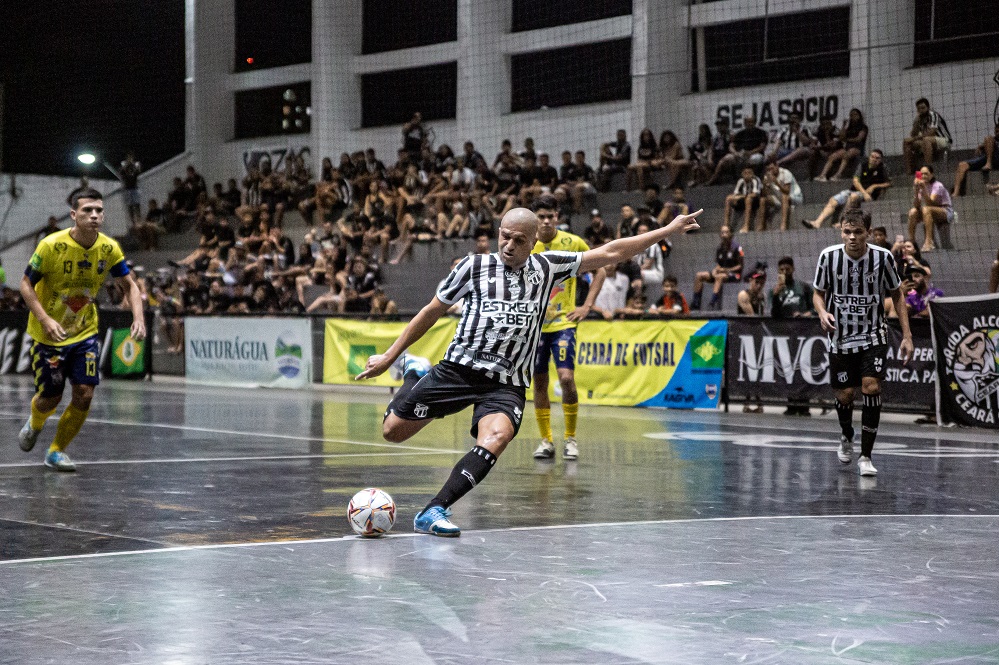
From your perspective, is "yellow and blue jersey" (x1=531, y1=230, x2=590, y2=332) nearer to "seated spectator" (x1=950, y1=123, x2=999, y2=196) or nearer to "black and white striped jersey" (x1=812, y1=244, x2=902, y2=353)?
"black and white striped jersey" (x1=812, y1=244, x2=902, y2=353)

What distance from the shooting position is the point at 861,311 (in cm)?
1035

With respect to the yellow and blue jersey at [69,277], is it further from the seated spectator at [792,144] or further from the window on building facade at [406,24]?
the window on building facade at [406,24]

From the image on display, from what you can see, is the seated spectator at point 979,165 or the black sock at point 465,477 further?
the seated spectator at point 979,165

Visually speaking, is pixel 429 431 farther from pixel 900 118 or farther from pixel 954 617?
pixel 900 118

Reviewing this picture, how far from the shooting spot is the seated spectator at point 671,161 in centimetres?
2558

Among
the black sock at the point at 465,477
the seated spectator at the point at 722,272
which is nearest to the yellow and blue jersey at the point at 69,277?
the black sock at the point at 465,477

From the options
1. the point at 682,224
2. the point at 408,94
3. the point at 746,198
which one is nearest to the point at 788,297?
the point at 746,198

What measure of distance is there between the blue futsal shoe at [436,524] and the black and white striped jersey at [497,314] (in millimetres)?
815

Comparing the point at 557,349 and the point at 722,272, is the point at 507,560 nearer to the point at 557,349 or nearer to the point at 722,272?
the point at 557,349

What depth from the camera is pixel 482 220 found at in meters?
25.8

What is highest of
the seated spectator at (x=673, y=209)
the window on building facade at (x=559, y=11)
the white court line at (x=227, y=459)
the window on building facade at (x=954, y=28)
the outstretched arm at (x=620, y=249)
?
the window on building facade at (x=559, y=11)

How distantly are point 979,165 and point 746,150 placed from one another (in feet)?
17.2

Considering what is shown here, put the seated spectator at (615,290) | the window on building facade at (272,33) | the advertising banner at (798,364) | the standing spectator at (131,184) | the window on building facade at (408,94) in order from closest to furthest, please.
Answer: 1. the advertising banner at (798,364)
2. the seated spectator at (615,290)
3. the window on building facade at (408,94)
4. the standing spectator at (131,184)
5. the window on building facade at (272,33)

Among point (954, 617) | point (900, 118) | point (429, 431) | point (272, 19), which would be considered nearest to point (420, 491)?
point (954, 617)
